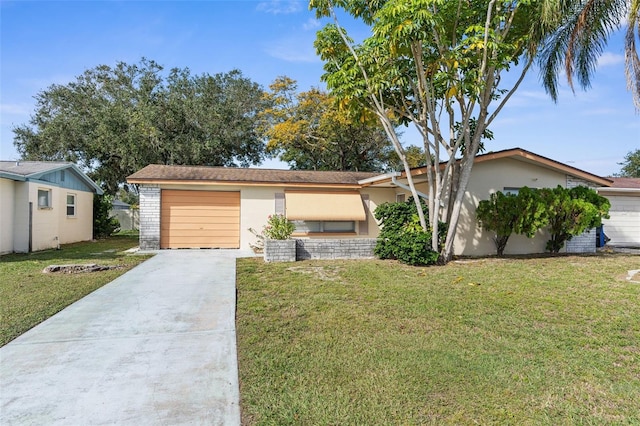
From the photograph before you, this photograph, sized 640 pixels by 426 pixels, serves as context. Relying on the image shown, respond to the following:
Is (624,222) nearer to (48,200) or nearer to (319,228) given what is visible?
(319,228)

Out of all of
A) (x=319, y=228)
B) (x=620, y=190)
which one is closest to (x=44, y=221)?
(x=319, y=228)

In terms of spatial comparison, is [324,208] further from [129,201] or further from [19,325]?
[129,201]

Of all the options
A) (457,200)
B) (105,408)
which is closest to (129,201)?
(457,200)

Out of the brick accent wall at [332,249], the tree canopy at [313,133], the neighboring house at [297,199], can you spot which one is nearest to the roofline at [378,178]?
the neighboring house at [297,199]

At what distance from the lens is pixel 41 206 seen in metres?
14.9

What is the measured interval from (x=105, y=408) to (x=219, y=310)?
3.02m

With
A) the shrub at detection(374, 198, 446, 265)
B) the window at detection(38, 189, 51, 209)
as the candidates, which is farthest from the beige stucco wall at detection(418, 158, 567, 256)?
the window at detection(38, 189, 51, 209)

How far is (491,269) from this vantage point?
10570mm

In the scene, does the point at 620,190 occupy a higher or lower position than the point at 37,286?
higher

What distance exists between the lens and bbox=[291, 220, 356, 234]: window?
15757mm

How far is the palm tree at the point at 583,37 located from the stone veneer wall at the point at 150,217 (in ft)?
47.6

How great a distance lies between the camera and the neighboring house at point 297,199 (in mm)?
14047

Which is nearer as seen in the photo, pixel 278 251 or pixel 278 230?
pixel 278 251

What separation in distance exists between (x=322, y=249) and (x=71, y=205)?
44.5 feet
